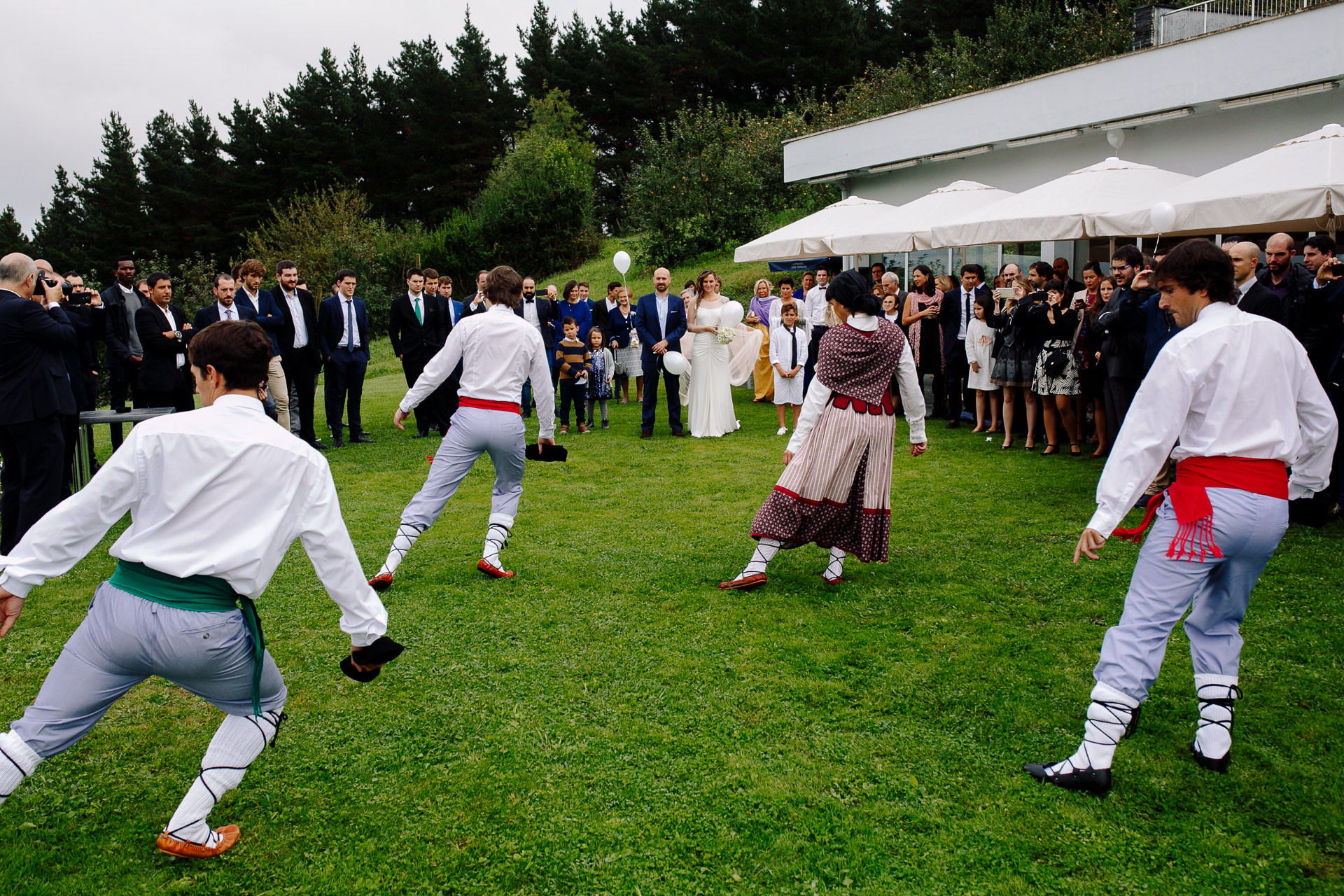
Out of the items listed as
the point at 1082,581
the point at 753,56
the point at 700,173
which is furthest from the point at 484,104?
the point at 1082,581

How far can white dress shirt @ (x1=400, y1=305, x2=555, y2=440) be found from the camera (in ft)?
19.7

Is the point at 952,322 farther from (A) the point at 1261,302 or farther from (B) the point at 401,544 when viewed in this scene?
(B) the point at 401,544

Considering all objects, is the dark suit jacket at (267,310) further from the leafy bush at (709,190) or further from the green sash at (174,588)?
the leafy bush at (709,190)

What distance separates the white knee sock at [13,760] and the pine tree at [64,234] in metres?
51.4

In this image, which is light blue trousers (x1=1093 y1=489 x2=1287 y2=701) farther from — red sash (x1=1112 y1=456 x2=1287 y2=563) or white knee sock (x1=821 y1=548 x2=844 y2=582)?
white knee sock (x1=821 y1=548 x2=844 y2=582)

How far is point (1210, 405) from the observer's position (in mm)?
3336

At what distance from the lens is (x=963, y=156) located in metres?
18.0

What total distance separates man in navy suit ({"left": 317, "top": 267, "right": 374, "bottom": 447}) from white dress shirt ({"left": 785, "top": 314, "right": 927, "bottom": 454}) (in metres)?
7.91

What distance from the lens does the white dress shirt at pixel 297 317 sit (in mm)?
11414

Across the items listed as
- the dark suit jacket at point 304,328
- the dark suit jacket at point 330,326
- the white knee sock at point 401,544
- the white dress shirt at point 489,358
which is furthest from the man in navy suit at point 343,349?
the white knee sock at point 401,544

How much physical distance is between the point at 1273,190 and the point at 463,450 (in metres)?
6.90

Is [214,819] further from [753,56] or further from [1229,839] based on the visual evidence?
[753,56]

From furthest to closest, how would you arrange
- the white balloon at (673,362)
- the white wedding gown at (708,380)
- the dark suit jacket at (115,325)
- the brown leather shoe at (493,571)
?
the white wedding gown at (708,380), the white balloon at (673,362), the dark suit jacket at (115,325), the brown leather shoe at (493,571)

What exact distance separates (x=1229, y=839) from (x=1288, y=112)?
12.8 meters
